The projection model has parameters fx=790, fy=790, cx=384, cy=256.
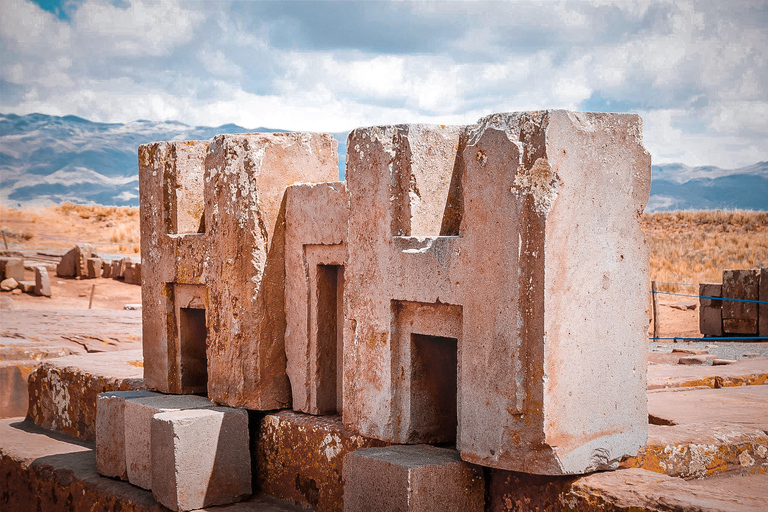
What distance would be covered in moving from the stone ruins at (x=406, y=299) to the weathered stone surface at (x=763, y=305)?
28.6 feet

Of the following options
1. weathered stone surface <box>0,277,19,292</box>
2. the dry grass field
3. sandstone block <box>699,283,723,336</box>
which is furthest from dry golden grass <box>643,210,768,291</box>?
weathered stone surface <box>0,277,19,292</box>

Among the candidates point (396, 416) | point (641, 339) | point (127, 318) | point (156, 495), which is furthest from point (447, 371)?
point (127, 318)

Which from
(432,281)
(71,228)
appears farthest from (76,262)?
(432,281)

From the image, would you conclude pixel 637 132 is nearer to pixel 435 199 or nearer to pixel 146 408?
pixel 435 199

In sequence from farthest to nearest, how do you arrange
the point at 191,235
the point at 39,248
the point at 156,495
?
the point at 39,248 < the point at 191,235 < the point at 156,495

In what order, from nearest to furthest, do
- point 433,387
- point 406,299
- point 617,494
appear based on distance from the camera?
1. point 617,494
2. point 406,299
3. point 433,387

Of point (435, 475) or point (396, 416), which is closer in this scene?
Answer: point (435, 475)

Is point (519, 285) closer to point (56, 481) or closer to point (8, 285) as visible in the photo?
point (56, 481)

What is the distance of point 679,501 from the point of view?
2955 mm

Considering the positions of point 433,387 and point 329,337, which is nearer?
point 433,387

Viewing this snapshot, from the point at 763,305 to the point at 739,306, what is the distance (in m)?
0.37

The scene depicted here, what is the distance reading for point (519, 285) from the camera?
3.22 meters

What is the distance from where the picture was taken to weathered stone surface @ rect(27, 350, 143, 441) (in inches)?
243

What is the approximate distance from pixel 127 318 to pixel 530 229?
10.5 metres
